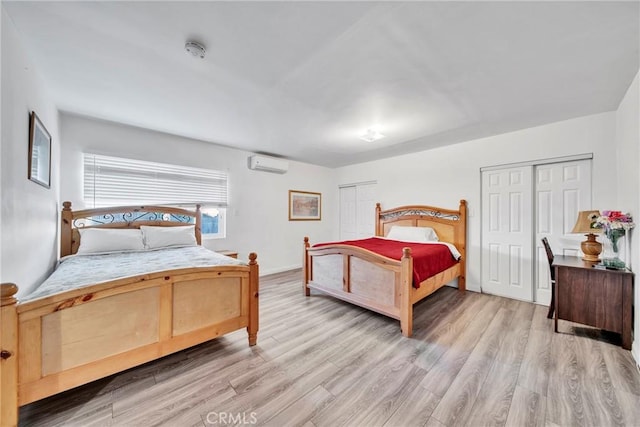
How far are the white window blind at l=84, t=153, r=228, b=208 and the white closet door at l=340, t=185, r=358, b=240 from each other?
2704 mm

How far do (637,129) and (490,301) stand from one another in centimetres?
229

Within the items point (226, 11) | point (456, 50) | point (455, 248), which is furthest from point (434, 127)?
point (226, 11)

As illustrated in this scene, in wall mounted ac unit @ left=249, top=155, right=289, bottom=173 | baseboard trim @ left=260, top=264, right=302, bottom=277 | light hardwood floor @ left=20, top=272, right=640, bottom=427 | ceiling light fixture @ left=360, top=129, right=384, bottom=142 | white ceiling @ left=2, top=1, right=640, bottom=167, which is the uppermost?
white ceiling @ left=2, top=1, right=640, bottom=167

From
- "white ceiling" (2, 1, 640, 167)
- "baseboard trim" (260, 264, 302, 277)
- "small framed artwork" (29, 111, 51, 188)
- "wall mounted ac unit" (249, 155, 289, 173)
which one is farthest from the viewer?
"baseboard trim" (260, 264, 302, 277)

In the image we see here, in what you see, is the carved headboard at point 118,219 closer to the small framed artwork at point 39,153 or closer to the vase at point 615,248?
the small framed artwork at point 39,153

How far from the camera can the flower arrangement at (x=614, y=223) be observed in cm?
209

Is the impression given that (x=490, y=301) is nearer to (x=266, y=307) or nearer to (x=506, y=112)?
(x=506, y=112)

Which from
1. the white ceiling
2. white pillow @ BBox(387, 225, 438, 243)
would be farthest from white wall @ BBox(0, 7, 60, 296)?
white pillow @ BBox(387, 225, 438, 243)

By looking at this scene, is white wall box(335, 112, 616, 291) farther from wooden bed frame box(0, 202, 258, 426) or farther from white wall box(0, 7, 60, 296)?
white wall box(0, 7, 60, 296)

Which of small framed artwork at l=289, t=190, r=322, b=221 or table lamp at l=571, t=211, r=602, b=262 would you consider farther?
small framed artwork at l=289, t=190, r=322, b=221

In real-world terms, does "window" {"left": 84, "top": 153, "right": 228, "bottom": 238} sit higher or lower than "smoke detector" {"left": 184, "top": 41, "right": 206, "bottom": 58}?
lower

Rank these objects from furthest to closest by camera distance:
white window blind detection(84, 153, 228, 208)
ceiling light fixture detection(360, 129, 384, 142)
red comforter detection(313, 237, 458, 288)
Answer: ceiling light fixture detection(360, 129, 384, 142) → white window blind detection(84, 153, 228, 208) → red comforter detection(313, 237, 458, 288)

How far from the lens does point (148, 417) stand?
141cm

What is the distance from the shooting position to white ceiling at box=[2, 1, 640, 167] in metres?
1.38
